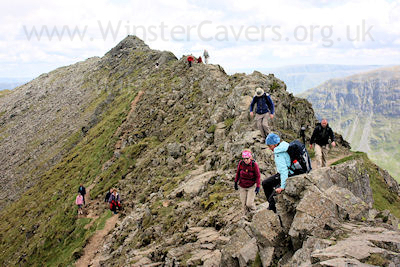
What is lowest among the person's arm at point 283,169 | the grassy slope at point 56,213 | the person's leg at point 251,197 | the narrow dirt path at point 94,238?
the grassy slope at point 56,213

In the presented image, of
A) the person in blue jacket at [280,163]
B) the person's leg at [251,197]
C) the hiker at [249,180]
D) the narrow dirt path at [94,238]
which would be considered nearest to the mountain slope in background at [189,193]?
the narrow dirt path at [94,238]

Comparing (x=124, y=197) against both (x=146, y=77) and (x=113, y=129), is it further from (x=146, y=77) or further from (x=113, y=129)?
(x=146, y=77)

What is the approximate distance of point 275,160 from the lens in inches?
371

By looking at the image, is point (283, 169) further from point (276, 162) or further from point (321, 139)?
point (321, 139)

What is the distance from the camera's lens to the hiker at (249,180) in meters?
11.8

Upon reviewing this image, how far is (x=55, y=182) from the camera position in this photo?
44.9 meters

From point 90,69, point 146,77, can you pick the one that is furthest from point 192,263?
point 90,69

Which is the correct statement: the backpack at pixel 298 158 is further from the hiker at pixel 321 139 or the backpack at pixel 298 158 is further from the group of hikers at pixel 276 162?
the hiker at pixel 321 139

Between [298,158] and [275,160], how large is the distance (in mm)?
777

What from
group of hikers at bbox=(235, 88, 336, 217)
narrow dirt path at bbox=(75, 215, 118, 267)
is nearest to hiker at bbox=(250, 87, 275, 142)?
group of hikers at bbox=(235, 88, 336, 217)

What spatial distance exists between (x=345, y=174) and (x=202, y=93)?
2774 centimetres

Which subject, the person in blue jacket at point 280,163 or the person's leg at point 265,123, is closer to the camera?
the person in blue jacket at point 280,163

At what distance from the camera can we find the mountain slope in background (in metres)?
8.30

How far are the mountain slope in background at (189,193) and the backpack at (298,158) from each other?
→ 39 centimetres
